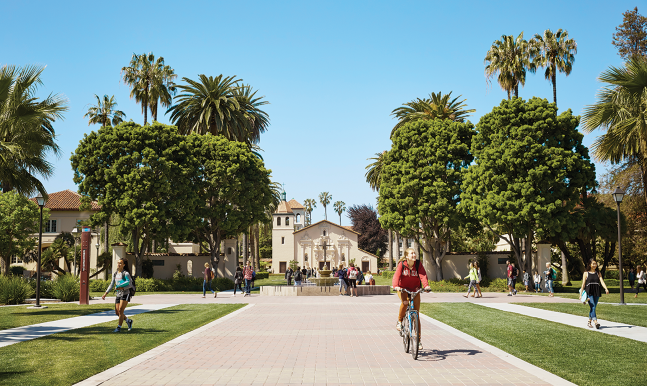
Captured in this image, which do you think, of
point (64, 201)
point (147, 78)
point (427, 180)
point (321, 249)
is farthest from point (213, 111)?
point (321, 249)

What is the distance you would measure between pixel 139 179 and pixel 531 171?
24.4 meters

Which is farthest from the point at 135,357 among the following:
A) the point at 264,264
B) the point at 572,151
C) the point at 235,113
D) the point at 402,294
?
the point at 264,264

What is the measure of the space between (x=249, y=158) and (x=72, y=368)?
3268cm

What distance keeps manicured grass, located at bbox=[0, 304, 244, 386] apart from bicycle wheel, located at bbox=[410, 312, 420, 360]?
523 cm

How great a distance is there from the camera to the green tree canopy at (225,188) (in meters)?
38.6

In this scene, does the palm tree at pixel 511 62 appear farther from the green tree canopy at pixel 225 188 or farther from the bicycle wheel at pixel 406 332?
the bicycle wheel at pixel 406 332

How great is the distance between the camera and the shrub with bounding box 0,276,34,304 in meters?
23.0

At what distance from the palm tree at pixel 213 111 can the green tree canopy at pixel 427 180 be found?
1346cm

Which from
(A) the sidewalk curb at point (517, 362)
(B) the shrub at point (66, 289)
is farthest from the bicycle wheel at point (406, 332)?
(B) the shrub at point (66, 289)

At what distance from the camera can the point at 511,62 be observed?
132 ft

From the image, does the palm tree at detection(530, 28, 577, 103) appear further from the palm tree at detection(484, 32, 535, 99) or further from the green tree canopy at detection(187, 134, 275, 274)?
the green tree canopy at detection(187, 134, 275, 274)

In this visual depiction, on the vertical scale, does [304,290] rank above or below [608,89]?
below

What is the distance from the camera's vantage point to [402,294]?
9.81 metres

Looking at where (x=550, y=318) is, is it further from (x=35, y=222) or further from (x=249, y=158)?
(x=35, y=222)
